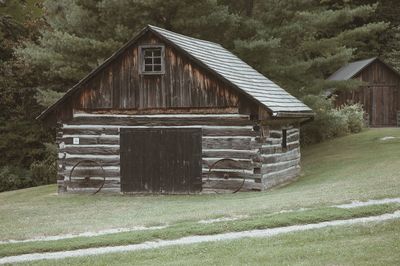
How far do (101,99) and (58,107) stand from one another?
1700 mm

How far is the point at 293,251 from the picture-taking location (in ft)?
34.8

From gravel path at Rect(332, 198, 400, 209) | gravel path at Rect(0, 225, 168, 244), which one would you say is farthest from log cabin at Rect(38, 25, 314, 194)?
gravel path at Rect(0, 225, 168, 244)

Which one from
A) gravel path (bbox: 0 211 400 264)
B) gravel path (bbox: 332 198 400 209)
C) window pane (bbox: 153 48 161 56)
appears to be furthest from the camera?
window pane (bbox: 153 48 161 56)

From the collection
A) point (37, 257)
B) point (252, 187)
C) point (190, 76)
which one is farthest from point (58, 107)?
point (37, 257)

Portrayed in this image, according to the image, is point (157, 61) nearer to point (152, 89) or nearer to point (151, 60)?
point (151, 60)

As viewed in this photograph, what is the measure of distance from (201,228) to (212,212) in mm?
2407

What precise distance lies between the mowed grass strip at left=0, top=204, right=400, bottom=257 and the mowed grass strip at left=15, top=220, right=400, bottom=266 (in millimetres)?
1019

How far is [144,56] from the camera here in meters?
22.1

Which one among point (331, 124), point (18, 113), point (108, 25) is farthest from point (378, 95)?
point (18, 113)

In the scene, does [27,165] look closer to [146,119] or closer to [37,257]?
[146,119]

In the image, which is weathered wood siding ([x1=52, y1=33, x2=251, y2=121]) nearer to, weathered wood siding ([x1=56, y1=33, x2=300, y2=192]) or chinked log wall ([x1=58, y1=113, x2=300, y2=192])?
weathered wood siding ([x1=56, y1=33, x2=300, y2=192])

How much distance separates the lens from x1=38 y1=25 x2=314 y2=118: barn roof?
21016mm

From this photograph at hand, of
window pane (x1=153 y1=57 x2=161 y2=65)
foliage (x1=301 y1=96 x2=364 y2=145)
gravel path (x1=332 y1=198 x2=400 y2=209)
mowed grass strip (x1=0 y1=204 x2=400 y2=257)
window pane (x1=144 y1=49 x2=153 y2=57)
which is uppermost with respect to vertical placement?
window pane (x1=144 y1=49 x2=153 y2=57)

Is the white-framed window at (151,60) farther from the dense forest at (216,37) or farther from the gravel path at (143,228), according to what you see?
the gravel path at (143,228)
